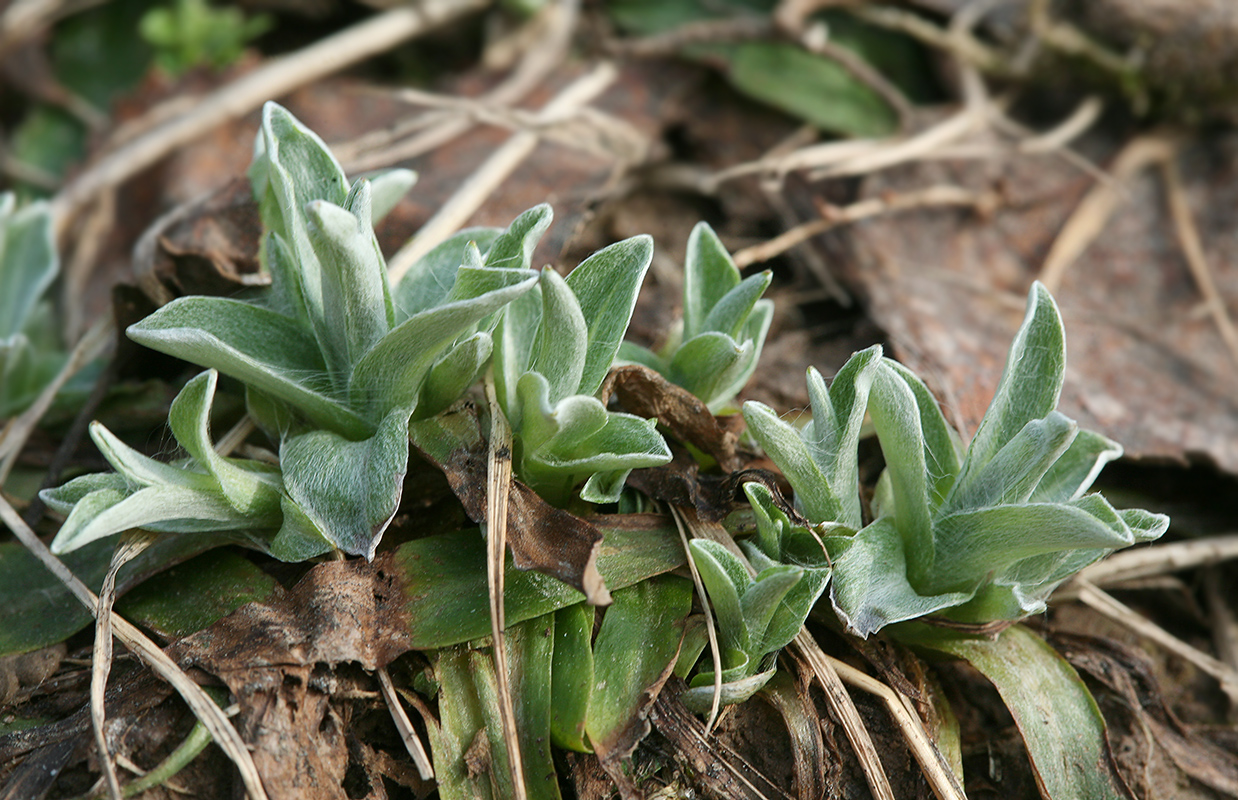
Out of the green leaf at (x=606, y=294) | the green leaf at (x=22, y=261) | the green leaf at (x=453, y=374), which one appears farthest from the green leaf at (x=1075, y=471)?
the green leaf at (x=22, y=261)

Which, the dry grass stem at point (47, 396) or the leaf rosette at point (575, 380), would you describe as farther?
the dry grass stem at point (47, 396)

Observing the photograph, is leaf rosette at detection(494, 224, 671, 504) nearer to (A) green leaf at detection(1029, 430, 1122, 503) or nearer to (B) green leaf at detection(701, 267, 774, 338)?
(B) green leaf at detection(701, 267, 774, 338)

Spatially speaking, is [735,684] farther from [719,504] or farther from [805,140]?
[805,140]

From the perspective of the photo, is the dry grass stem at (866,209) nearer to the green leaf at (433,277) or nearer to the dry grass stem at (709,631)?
the green leaf at (433,277)

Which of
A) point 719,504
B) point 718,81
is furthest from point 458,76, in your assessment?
point 719,504

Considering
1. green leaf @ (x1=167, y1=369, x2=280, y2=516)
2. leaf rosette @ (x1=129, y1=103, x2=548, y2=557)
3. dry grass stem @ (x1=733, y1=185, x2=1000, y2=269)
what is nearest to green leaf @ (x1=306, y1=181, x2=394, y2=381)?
leaf rosette @ (x1=129, y1=103, x2=548, y2=557)
